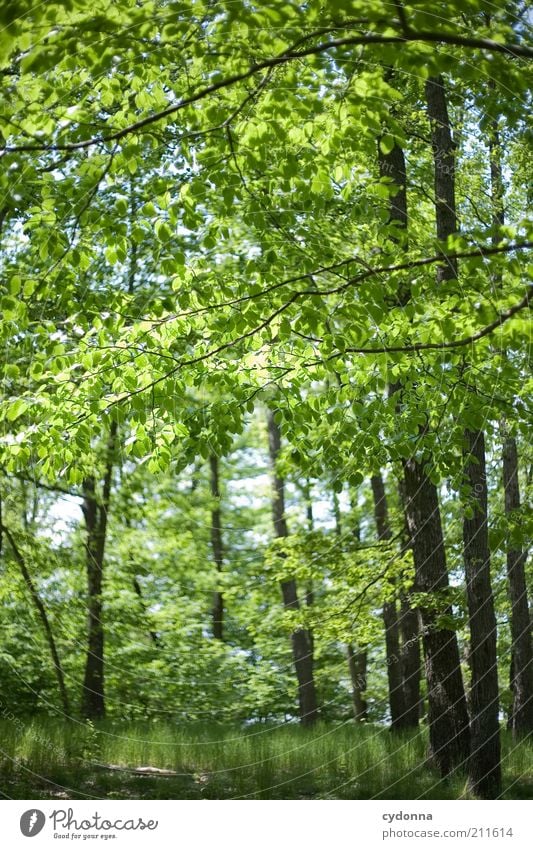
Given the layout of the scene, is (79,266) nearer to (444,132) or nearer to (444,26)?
(444,26)

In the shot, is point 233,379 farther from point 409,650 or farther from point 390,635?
point 409,650

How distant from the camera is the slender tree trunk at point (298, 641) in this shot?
204 inches

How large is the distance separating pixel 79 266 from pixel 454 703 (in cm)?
405

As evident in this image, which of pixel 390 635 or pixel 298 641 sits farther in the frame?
pixel 390 635

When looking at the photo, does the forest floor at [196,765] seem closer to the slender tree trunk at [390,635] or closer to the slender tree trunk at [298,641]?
the slender tree trunk at [298,641]

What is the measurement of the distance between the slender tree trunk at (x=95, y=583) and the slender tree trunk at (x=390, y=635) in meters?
2.07

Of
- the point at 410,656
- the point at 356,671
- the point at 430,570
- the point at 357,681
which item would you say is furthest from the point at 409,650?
the point at 430,570

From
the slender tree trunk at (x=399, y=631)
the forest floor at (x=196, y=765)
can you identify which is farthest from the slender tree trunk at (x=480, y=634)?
the slender tree trunk at (x=399, y=631)

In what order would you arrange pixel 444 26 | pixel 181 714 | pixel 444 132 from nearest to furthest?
1. pixel 444 26
2. pixel 181 714
3. pixel 444 132

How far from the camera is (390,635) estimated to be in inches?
249

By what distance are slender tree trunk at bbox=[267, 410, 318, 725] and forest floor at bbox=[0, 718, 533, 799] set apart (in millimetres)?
250

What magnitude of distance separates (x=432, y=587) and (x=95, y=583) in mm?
2383
